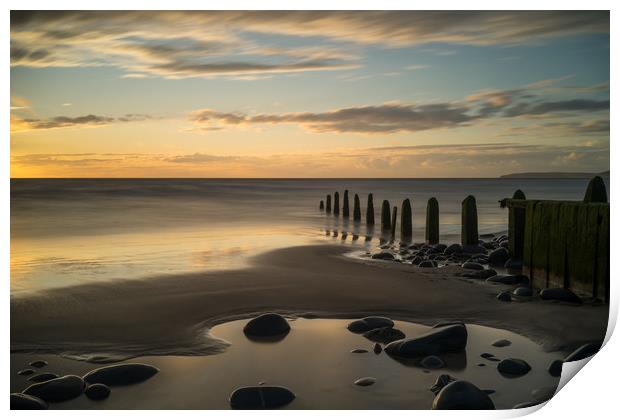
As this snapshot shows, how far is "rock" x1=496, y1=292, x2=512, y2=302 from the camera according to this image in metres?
6.22

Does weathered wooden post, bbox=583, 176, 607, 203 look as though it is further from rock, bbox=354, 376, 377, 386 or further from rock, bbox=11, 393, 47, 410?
rock, bbox=11, 393, 47, 410

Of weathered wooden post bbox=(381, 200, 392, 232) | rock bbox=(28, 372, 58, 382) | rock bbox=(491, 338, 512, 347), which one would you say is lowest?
rock bbox=(491, 338, 512, 347)

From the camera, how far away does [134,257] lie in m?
9.73

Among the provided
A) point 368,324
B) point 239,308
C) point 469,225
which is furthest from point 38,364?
point 469,225

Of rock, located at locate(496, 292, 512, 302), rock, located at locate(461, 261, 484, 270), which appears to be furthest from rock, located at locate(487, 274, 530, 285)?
rock, located at locate(461, 261, 484, 270)

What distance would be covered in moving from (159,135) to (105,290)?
776cm

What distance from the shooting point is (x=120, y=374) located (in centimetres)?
399

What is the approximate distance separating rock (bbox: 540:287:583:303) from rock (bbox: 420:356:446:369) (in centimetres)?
235

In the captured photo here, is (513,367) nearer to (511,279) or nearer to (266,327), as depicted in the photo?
(266,327)

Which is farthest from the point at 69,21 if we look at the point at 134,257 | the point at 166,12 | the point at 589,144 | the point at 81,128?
the point at 589,144

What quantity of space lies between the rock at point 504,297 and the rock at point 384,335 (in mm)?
1867

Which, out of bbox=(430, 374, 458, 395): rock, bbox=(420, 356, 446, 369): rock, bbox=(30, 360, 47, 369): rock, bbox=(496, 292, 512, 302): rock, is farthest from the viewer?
bbox=(496, 292, 512, 302): rock

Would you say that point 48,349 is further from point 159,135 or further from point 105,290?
point 159,135

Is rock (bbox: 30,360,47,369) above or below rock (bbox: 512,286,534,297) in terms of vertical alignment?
below
